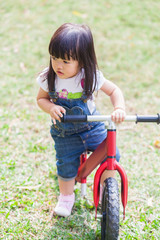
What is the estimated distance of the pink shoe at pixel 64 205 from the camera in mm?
2662

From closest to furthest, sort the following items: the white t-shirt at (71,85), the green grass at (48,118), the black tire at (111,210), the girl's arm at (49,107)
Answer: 1. the black tire at (111,210)
2. the girl's arm at (49,107)
3. the white t-shirt at (71,85)
4. the green grass at (48,118)

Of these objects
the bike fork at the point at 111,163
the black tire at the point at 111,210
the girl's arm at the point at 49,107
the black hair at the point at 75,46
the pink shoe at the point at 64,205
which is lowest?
the pink shoe at the point at 64,205

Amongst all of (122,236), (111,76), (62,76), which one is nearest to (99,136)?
(62,76)

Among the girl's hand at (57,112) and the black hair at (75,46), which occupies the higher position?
the black hair at (75,46)

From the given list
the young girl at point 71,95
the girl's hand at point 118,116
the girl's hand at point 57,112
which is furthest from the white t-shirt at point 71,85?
the girl's hand at point 118,116

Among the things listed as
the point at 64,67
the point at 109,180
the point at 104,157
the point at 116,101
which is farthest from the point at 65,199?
the point at 64,67

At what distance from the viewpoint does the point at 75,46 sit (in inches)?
83.2

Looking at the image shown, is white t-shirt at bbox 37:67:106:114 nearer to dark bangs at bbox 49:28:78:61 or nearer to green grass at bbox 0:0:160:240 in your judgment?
dark bangs at bbox 49:28:78:61

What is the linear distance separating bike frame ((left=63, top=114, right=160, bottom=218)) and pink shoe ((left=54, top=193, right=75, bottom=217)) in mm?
144

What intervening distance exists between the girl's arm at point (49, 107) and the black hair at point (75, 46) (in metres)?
0.32

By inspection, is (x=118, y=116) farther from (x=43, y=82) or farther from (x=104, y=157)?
(x=43, y=82)

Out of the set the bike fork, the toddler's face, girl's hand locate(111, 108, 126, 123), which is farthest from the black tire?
the toddler's face

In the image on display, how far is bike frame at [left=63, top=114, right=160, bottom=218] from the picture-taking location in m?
2.04

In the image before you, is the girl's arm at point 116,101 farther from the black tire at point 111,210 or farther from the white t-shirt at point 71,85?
the black tire at point 111,210
